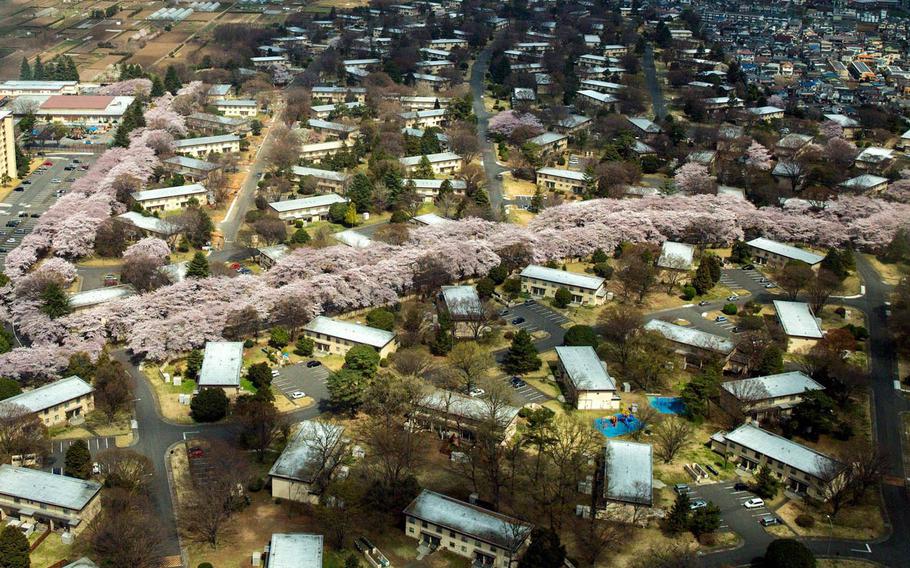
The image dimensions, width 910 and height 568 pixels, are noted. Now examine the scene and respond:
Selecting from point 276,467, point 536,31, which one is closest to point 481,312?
point 276,467

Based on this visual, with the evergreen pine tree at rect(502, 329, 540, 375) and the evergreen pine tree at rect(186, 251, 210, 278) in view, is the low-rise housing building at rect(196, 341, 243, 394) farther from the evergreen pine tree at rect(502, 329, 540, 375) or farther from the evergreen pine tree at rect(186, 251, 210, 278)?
the evergreen pine tree at rect(502, 329, 540, 375)

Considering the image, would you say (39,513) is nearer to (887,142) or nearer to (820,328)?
(820,328)

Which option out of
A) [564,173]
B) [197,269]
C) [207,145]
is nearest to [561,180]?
[564,173]

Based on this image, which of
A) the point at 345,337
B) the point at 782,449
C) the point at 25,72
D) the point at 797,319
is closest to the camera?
the point at 782,449

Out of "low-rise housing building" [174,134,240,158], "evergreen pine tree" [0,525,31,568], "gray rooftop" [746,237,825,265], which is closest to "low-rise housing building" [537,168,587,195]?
"gray rooftop" [746,237,825,265]

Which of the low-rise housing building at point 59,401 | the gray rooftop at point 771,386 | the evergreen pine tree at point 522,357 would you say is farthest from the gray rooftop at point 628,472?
the low-rise housing building at point 59,401

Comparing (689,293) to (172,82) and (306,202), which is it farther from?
(172,82)

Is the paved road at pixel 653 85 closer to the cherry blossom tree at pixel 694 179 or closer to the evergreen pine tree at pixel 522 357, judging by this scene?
the cherry blossom tree at pixel 694 179

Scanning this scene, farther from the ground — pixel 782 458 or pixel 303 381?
pixel 782 458

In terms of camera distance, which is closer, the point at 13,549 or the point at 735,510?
the point at 13,549
